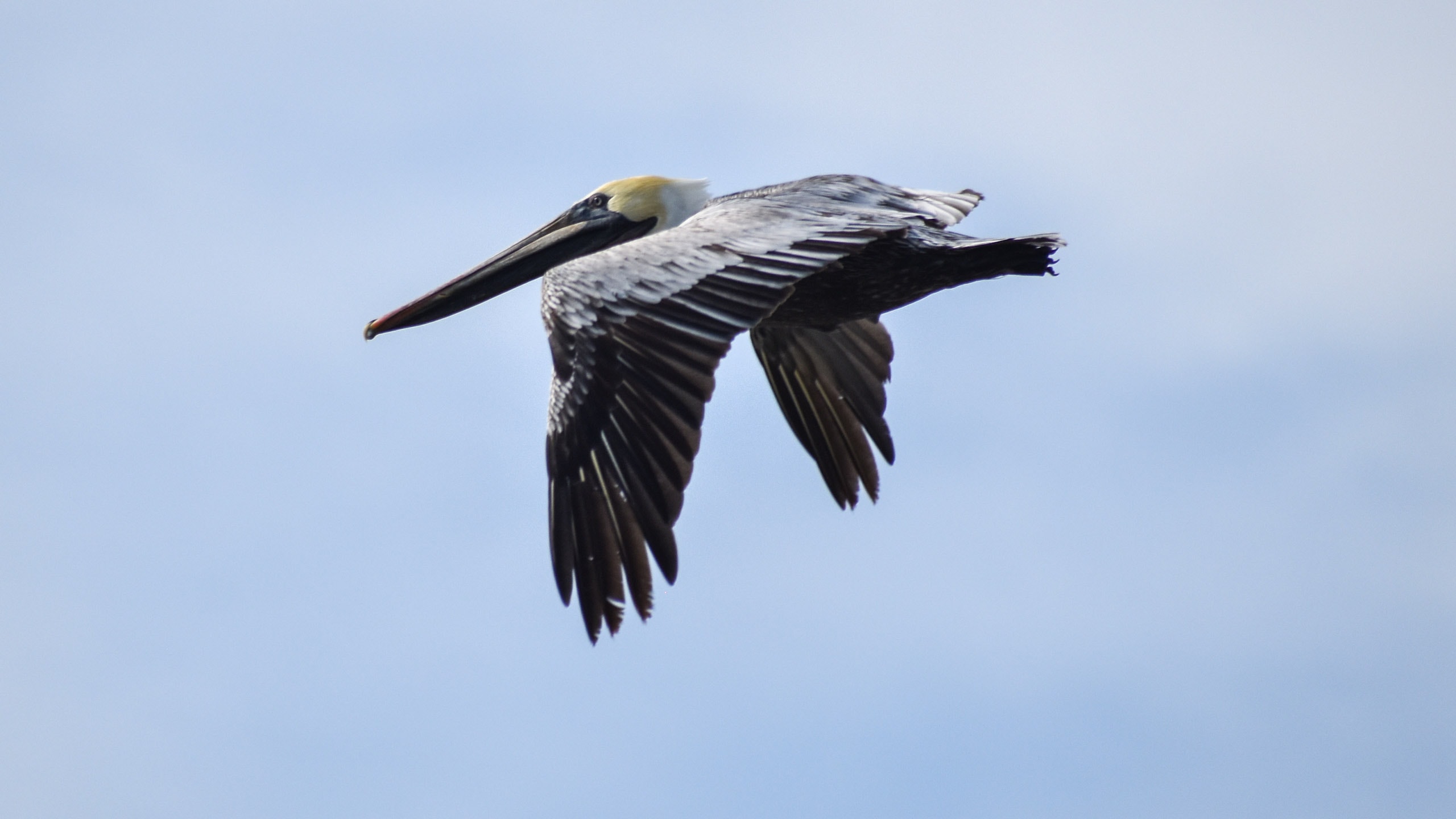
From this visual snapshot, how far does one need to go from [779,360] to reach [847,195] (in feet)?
4.51

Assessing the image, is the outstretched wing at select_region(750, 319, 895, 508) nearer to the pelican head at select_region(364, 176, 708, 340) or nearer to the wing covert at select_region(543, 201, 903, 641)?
the pelican head at select_region(364, 176, 708, 340)

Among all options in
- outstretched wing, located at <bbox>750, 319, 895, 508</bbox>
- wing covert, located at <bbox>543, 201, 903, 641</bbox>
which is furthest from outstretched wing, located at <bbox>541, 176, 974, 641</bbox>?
outstretched wing, located at <bbox>750, 319, 895, 508</bbox>

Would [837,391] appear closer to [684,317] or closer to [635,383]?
[684,317]

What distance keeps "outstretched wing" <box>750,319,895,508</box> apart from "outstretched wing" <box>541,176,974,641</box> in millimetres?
2023

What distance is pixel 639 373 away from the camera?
7637 millimetres

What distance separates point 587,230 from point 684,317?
11.5 ft

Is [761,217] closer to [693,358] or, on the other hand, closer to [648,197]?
[693,358]

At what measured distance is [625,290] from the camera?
800cm

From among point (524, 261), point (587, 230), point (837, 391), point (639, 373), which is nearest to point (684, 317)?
point (639, 373)

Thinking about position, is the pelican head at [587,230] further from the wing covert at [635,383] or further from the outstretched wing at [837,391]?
the wing covert at [635,383]

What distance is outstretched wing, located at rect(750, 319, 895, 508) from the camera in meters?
10.4

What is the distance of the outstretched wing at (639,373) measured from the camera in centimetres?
736

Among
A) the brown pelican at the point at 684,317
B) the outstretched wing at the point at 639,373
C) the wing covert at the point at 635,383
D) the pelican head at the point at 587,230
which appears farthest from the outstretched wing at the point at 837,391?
the wing covert at the point at 635,383

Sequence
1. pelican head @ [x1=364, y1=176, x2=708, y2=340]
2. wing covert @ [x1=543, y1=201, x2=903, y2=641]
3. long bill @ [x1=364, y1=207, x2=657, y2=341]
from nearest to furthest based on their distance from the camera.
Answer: wing covert @ [x1=543, y1=201, x2=903, y2=641], long bill @ [x1=364, y1=207, x2=657, y2=341], pelican head @ [x1=364, y1=176, x2=708, y2=340]
